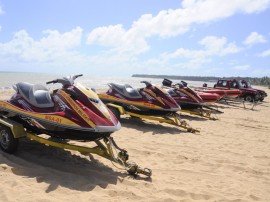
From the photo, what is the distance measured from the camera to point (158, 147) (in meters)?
8.45

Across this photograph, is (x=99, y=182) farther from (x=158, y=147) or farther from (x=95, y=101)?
(x=158, y=147)

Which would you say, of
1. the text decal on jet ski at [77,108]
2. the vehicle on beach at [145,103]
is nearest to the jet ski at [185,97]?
the vehicle on beach at [145,103]

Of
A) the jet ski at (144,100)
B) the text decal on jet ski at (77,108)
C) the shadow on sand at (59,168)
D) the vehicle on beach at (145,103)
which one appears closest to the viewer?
the shadow on sand at (59,168)

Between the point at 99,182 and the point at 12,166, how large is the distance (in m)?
1.72

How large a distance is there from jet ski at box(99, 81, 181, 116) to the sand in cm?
182

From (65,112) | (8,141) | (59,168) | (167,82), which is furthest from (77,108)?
(167,82)

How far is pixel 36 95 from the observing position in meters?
6.99

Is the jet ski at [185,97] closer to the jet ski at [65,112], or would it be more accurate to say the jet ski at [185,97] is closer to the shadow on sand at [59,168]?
the shadow on sand at [59,168]

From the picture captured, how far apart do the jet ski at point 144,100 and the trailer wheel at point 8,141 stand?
5.55 m

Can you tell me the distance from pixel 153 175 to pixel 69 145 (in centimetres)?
170

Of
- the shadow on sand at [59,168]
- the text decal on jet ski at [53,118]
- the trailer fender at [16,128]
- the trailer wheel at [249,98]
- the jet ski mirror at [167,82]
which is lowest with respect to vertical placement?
the shadow on sand at [59,168]

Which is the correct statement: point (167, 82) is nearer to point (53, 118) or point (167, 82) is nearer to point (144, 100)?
point (144, 100)

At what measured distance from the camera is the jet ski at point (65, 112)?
6.04m

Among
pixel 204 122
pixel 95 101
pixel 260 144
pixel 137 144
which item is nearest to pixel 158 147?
pixel 137 144
